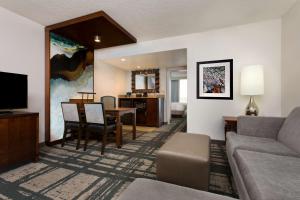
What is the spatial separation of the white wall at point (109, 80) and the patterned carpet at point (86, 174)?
218cm

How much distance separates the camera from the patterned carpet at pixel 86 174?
58.0 inches

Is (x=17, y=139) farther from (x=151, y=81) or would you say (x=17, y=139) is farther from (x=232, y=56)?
(x=151, y=81)

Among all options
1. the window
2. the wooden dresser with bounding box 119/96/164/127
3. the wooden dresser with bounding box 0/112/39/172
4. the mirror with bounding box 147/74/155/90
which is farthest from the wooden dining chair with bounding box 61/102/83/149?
the window

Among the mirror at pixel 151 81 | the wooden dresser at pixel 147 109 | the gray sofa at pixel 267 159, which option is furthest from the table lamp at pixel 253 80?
the mirror at pixel 151 81

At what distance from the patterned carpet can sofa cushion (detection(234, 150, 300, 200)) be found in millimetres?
522

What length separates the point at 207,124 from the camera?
10.3 ft

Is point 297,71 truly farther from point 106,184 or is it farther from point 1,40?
point 1,40

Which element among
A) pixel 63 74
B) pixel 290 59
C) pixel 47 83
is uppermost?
pixel 290 59

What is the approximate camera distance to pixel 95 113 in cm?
260

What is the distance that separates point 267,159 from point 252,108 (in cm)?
168

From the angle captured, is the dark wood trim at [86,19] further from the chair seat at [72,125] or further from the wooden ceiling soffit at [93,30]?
the chair seat at [72,125]

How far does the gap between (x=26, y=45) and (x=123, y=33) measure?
1799 millimetres

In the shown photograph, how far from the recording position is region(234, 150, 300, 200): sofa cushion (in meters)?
0.77

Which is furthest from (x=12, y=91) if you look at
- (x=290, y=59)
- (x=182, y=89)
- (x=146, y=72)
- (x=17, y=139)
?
(x=182, y=89)
